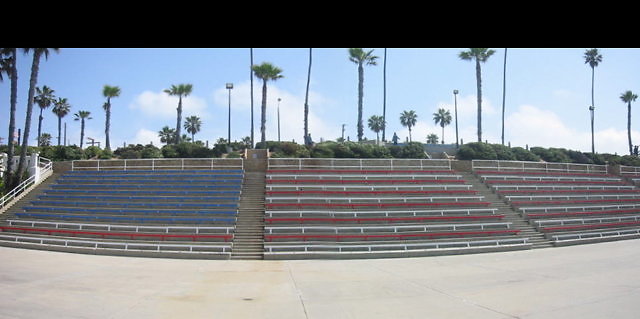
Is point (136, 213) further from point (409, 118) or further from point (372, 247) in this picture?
point (409, 118)

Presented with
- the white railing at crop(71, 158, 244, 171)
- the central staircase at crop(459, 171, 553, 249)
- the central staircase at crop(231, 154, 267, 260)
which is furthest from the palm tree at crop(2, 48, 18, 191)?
the central staircase at crop(459, 171, 553, 249)

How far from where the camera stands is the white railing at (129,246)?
66.8 feet

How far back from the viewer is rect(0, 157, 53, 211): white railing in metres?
27.5

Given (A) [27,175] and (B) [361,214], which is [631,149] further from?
(A) [27,175]

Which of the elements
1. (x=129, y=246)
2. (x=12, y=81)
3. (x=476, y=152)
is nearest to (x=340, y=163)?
(x=129, y=246)

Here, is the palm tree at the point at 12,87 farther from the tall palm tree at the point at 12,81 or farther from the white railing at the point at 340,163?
→ the white railing at the point at 340,163

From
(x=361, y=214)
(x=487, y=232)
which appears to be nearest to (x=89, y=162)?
(x=361, y=214)

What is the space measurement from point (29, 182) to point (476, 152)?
39739mm

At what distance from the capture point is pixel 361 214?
24797 mm

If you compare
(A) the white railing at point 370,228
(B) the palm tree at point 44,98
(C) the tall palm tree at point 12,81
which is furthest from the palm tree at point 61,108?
(A) the white railing at point 370,228

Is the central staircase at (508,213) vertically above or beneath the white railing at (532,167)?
beneath

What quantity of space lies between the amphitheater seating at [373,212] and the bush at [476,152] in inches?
356

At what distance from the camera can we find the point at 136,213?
24969 mm
